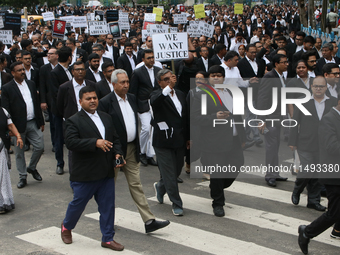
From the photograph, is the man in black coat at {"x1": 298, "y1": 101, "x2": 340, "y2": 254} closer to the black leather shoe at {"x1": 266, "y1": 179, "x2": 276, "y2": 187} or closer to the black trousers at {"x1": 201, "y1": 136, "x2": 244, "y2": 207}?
the black trousers at {"x1": 201, "y1": 136, "x2": 244, "y2": 207}

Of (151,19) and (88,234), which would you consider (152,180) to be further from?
(151,19)

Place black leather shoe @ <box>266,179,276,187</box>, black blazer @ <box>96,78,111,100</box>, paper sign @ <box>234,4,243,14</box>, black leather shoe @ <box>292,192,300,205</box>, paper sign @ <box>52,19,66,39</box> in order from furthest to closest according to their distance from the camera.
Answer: paper sign @ <box>234,4,243,14</box> < paper sign @ <box>52,19,66,39</box> < black blazer @ <box>96,78,111,100</box> < black leather shoe @ <box>266,179,276,187</box> < black leather shoe @ <box>292,192,300,205</box>

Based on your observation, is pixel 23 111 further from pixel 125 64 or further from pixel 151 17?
pixel 151 17

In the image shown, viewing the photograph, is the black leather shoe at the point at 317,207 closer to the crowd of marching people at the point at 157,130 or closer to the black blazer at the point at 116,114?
the crowd of marching people at the point at 157,130

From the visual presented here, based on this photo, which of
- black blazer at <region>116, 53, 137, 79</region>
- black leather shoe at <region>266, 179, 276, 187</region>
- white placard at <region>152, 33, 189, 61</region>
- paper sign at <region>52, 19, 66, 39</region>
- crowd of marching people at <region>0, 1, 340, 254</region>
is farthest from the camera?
paper sign at <region>52, 19, 66, 39</region>

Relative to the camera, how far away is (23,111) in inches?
349

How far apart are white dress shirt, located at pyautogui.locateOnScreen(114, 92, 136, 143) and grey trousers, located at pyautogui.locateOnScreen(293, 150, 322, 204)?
2.55 metres

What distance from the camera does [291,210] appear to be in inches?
296

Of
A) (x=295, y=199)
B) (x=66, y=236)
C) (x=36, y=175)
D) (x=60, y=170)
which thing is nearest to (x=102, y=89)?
(x=60, y=170)

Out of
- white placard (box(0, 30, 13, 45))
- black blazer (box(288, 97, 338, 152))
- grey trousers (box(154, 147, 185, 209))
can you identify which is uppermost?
white placard (box(0, 30, 13, 45))

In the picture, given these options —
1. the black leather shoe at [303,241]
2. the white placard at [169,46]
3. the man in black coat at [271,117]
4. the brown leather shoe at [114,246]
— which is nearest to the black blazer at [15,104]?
the white placard at [169,46]

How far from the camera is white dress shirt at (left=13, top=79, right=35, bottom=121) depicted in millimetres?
8984

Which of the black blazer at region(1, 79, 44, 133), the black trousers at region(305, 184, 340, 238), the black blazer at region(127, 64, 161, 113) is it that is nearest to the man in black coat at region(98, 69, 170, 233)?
the black trousers at region(305, 184, 340, 238)

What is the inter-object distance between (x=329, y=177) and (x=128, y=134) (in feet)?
8.40
